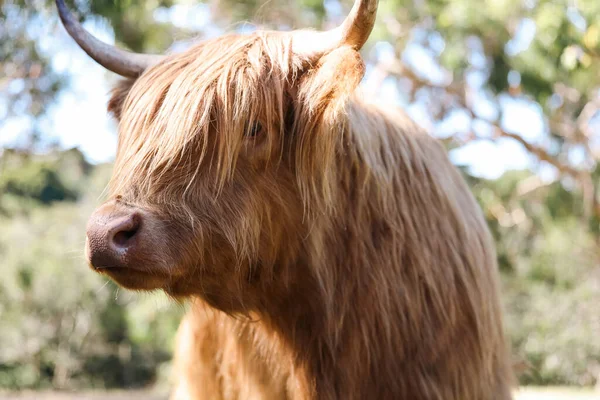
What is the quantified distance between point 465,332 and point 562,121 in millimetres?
12604

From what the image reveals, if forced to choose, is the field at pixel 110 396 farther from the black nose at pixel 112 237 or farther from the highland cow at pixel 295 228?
the black nose at pixel 112 237

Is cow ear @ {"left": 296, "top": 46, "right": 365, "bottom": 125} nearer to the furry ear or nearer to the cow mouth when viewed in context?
the furry ear

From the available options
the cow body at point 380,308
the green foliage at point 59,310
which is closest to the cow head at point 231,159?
the cow body at point 380,308

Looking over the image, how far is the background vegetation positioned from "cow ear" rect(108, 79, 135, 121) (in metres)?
0.55

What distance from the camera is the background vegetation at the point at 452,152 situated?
7.53 m

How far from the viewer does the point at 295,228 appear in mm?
2844

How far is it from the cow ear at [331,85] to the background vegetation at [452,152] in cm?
101

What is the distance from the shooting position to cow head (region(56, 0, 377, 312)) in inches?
97.9

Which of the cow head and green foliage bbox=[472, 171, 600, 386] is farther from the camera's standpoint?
green foliage bbox=[472, 171, 600, 386]

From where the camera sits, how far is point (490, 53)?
1130cm

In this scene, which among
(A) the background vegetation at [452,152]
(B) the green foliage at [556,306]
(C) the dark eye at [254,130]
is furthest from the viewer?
(B) the green foliage at [556,306]

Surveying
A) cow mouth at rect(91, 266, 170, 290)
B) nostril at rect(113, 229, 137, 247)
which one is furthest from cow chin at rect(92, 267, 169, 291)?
nostril at rect(113, 229, 137, 247)

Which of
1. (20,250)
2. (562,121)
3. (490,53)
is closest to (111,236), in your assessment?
(490,53)

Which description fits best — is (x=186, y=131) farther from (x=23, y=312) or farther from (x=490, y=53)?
(x=23, y=312)
